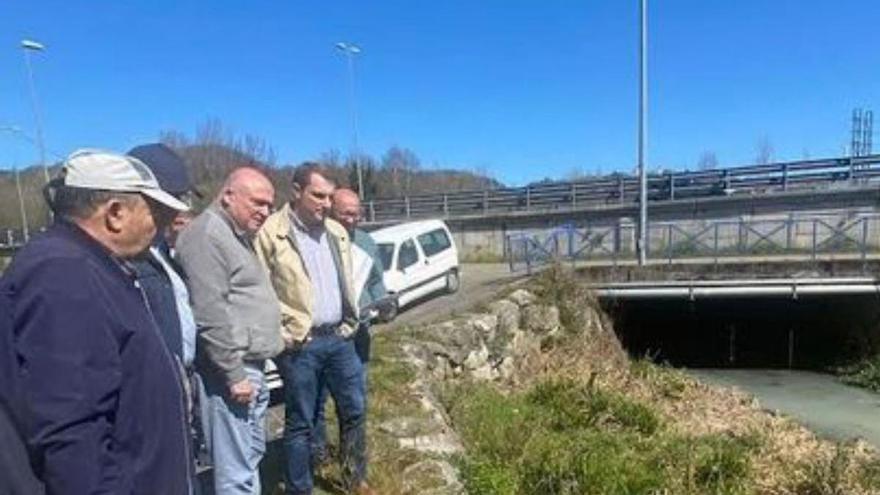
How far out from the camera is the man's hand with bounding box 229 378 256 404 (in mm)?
3545

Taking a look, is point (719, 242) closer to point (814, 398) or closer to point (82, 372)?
point (814, 398)

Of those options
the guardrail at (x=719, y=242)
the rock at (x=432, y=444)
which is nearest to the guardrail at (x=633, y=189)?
the guardrail at (x=719, y=242)

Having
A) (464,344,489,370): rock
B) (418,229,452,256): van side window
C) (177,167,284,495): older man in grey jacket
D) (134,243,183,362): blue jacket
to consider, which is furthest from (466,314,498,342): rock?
(134,243,183,362): blue jacket

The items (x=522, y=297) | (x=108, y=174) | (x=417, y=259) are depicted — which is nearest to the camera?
(x=108, y=174)

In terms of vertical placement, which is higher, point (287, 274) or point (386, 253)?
point (287, 274)

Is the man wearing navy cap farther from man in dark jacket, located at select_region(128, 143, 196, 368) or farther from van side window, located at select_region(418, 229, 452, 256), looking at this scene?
van side window, located at select_region(418, 229, 452, 256)

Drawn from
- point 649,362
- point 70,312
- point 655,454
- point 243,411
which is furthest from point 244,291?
point 649,362

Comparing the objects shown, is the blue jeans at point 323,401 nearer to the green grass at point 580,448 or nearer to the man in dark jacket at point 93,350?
the green grass at point 580,448

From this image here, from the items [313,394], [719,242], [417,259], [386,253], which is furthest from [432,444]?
[719,242]

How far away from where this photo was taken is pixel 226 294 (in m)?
3.62

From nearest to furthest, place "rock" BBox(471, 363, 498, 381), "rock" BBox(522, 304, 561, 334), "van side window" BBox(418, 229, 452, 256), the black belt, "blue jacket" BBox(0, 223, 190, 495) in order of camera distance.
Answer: "blue jacket" BBox(0, 223, 190, 495) → the black belt → "rock" BBox(471, 363, 498, 381) → "rock" BBox(522, 304, 561, 334) → "van side window" BBox(418, 229, 452, 256)

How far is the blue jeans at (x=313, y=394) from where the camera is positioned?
14.7 feet

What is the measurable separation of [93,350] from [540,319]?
12252mm

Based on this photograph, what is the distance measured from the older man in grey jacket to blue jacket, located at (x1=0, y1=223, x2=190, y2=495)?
1.39 metres
